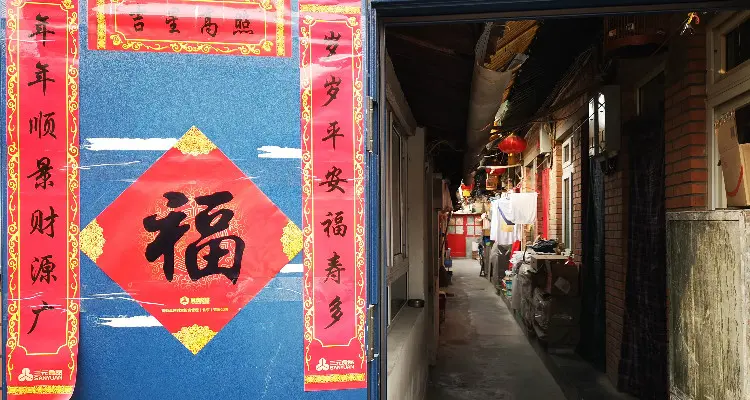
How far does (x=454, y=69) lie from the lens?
4184mm

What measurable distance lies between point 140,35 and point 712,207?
425 centimetres

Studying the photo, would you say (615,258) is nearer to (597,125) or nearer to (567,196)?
(597,125)

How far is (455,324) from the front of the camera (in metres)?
11.3

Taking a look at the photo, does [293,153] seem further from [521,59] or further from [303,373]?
[521,59]

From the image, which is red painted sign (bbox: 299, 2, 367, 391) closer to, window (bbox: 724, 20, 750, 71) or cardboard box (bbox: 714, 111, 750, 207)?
cardboard box (bbox: 714, 111, 750, 207)

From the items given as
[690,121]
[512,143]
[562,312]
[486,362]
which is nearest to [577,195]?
→ [562,312]

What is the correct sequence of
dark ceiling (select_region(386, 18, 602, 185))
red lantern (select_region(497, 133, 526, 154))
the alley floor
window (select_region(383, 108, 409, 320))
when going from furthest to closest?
red lantern (select_region(497, 133, 526, 154)), the alley floor, window (select_region(383, 108, 409, 320)), dark ceiling (select_region(386, 18, 602, 185))


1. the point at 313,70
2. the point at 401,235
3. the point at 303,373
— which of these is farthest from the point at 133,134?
the point at 401,235

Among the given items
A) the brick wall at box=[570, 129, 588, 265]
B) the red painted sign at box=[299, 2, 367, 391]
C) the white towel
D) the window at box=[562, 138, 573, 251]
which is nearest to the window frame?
the window at box=[562, 138, 573, 251]

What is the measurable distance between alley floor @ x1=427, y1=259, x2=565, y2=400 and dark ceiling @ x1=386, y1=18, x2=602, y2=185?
337 centimetres

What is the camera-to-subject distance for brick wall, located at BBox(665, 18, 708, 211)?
4.18 metres

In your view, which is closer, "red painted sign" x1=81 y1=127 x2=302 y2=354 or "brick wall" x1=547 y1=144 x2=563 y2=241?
"red painted sign" x1=81 y1=127 x2=302 y2=354

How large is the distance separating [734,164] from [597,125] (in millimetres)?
4136

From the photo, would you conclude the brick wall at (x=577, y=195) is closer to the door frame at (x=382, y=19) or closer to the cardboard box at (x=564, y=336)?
the cardboard box at (x=564, y=336)
